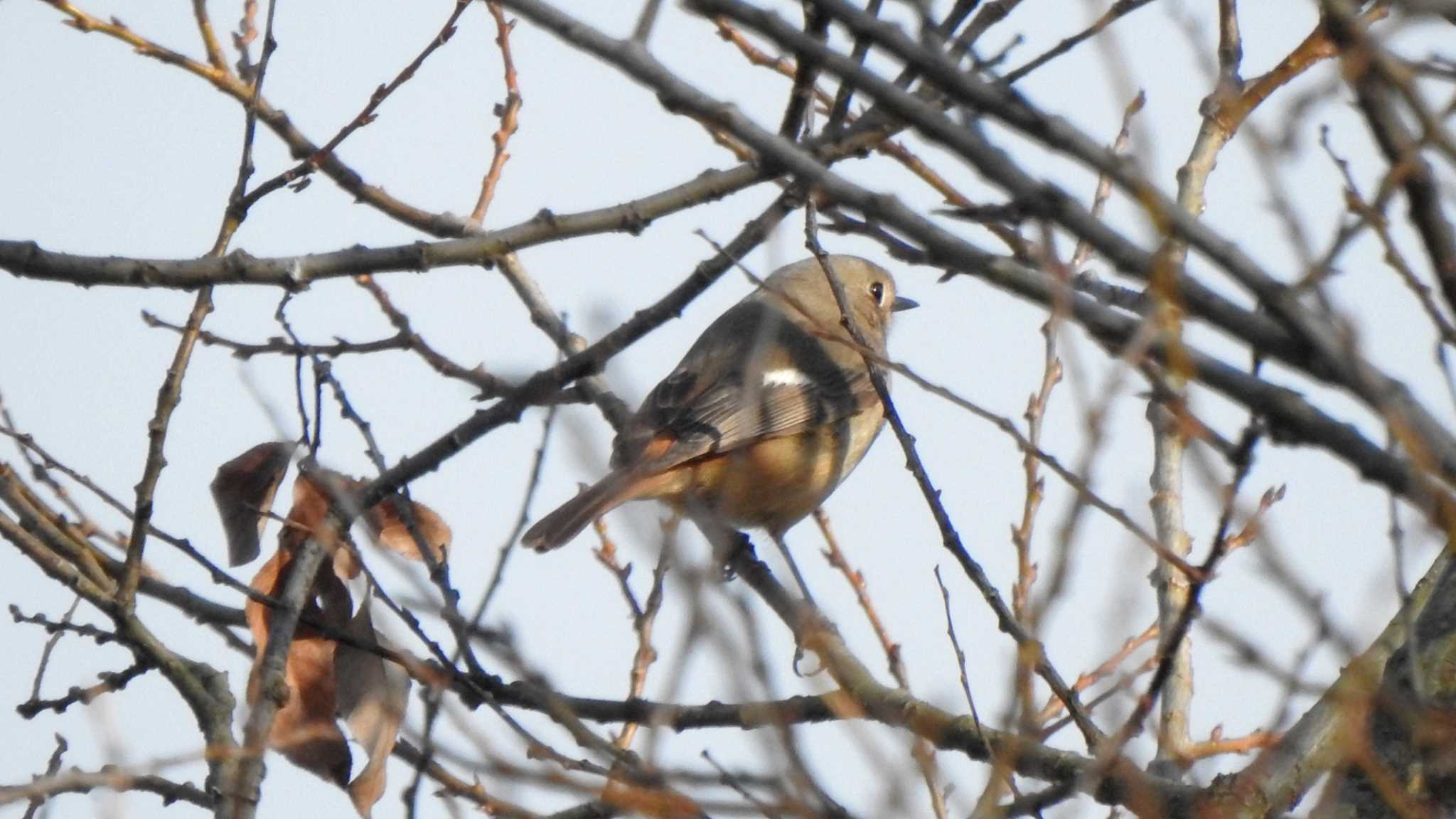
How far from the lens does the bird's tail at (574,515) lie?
5.45 metres

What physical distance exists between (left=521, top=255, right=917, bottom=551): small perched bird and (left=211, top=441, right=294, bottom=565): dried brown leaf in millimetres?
1760

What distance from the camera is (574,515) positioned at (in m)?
5.55

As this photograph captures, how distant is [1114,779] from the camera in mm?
2922

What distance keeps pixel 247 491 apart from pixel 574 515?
6.27 ft

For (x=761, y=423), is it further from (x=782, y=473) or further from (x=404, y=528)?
(x=404, y=528)

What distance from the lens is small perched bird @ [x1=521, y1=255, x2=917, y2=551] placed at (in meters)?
5.89

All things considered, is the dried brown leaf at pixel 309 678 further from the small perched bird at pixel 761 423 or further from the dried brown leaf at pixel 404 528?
the small perched bird at pixel 761 423

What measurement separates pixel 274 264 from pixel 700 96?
4.25 ft

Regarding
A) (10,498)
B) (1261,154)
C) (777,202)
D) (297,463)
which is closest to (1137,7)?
(777,202)

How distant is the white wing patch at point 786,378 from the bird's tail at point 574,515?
4.64 ft

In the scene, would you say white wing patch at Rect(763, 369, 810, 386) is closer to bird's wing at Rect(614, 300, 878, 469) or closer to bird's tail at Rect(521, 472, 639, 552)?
bird's wing at Rect(614, 300, 878, 469)

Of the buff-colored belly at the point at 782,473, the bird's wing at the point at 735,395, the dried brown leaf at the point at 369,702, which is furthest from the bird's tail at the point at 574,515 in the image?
the dried brown leaf at the point at 369,702

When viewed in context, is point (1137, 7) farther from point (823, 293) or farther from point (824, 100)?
point (823, 293)

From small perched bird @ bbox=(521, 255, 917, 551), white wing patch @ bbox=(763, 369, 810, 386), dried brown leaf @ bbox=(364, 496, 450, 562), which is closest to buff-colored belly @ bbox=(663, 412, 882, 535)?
small perched bird @ bbox=(521, 255, 917, 551)
